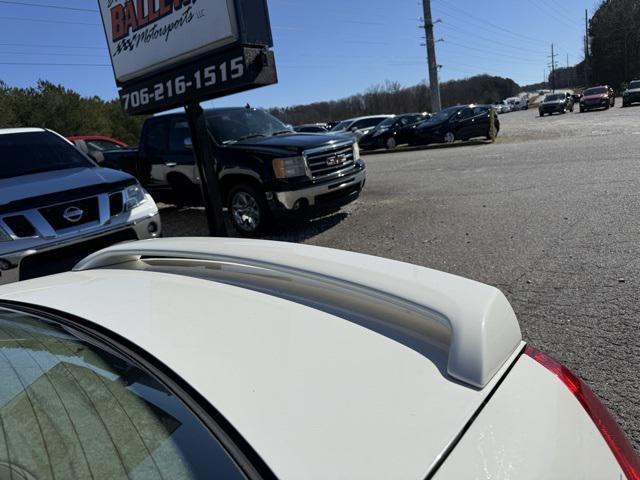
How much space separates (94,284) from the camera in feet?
5.67

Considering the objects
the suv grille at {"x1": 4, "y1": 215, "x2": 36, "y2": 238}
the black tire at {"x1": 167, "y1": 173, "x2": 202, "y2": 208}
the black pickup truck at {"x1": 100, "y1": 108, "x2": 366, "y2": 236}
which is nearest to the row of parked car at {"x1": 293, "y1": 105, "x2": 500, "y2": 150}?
the black pickup truck at {"x1": 100, "y1": 108, "x2": 366, "y2": 236}

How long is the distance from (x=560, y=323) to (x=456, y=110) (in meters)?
17.0

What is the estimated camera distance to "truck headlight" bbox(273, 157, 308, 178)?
6.18 meters

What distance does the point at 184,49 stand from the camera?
5.74 m

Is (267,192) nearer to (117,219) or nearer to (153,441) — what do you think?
(117,219)

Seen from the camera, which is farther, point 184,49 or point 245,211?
point 245,211

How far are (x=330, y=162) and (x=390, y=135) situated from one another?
15122mm

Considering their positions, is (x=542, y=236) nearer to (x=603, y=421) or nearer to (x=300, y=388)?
(x=603, y=421)

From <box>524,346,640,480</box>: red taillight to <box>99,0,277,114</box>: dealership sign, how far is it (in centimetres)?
482

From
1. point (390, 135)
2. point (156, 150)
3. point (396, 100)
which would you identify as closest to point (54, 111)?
point (390, 135)

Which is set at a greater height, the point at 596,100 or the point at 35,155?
the point at 596,100

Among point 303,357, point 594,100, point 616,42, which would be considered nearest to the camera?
point 303,357

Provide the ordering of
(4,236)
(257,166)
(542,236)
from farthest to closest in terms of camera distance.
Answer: (257,166) → (542,236) → (4,236)

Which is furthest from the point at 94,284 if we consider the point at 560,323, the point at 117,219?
the point at 117,219
